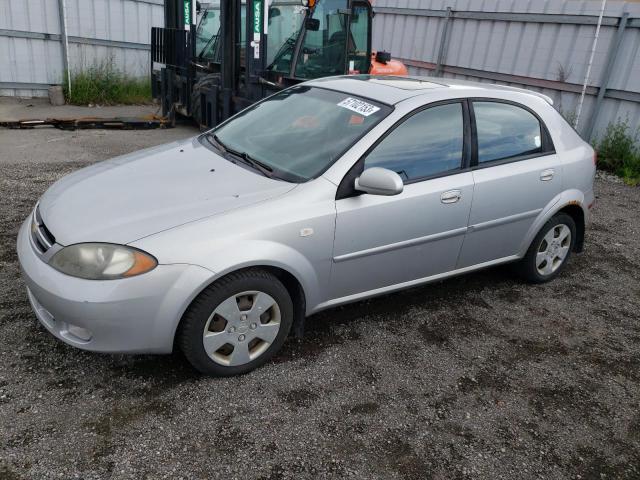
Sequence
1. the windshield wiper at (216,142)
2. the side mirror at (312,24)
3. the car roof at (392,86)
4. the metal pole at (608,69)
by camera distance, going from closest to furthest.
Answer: the car roof at (392,86) → the windshield wiper at (216,142) → the side mirror at (312,24) → the metal pole at (608,69)

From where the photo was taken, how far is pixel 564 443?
2795 mm

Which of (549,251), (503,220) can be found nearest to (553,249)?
(549,251)

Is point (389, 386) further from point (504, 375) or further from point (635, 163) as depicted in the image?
point (635, 163)

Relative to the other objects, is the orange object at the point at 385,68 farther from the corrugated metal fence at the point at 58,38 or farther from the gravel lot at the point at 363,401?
the corrugated metal fence at the point at 58,38

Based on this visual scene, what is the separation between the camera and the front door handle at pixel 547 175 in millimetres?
4020

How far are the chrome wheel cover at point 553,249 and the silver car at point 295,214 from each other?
0.03 metres

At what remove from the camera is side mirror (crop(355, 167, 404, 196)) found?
3023 mm

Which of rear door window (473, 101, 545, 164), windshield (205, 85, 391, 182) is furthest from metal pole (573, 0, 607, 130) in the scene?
windshield (205, 85, 391, 182)

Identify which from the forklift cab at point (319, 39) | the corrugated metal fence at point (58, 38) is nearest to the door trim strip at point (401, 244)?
the forklift cab at point (319, 39)

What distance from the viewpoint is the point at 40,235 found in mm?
2957

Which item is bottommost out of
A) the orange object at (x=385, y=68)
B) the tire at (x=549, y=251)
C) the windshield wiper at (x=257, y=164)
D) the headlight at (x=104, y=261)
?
the tire at (x=549, y=251)

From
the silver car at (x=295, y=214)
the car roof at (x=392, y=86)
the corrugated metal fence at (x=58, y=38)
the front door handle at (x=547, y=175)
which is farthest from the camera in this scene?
the corrugated metal fence at (x=58, y=38)

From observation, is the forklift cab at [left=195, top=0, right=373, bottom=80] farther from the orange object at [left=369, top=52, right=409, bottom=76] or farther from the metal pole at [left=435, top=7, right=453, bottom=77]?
the metal pole at [left=435, top=7, right=453, bottom=77]

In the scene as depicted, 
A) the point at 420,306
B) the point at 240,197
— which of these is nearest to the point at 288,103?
the point at 240,197
